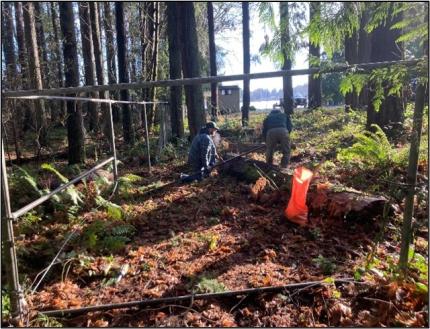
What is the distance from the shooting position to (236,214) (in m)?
6.51

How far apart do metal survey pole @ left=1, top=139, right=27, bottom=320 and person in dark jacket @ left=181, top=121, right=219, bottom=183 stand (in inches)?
232

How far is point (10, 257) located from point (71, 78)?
27.2ft

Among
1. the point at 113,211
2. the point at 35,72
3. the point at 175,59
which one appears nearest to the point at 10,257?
the point at 113,211

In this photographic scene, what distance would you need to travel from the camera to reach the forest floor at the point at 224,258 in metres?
3.60

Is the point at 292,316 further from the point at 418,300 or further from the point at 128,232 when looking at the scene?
the point at 128,232

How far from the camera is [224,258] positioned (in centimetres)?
487

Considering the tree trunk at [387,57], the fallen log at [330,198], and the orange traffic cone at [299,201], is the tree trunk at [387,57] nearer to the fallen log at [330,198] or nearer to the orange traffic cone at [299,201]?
the fallen log at [330,198]

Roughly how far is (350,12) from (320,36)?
1.15 feet

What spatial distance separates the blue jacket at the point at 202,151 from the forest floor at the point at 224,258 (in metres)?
1.32

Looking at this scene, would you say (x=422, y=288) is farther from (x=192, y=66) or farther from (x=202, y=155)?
(x=192, y=66)

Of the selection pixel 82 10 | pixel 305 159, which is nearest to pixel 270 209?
pixel 305 159

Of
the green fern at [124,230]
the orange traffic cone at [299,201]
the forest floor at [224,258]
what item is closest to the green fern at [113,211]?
the forest floor at [224,258]

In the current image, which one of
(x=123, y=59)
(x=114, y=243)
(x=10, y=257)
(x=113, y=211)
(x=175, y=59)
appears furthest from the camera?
(x=123, y=59)

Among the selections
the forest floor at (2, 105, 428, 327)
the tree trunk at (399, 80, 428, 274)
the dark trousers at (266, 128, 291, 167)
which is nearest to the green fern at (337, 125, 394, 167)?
the forest floor at (2, 105, 428, 327)
